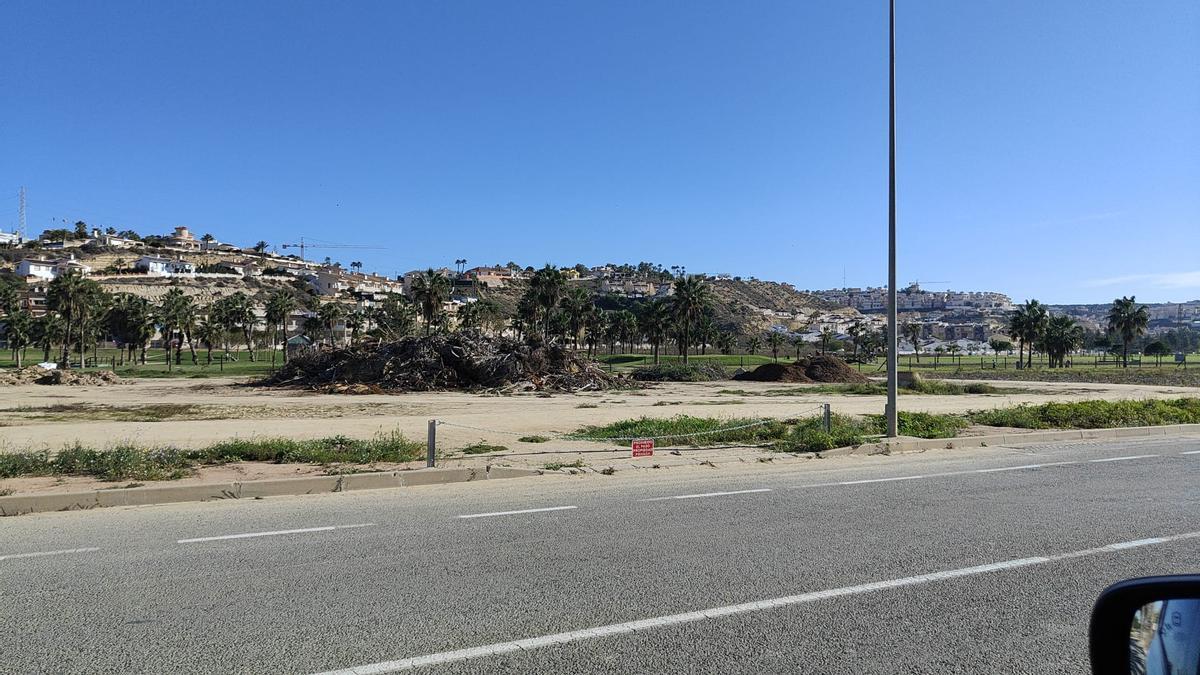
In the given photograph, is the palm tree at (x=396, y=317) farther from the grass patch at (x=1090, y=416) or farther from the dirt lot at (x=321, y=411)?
the grass patch at (x=1090, y=416)

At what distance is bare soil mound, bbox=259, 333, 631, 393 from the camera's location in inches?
1753

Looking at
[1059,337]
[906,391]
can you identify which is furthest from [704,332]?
[906,391]

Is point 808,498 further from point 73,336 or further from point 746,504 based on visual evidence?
point 73,336

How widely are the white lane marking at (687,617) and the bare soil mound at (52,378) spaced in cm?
5227

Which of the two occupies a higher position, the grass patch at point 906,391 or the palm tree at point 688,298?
the palm tree at point 688,298

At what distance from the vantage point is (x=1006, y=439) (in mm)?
17016

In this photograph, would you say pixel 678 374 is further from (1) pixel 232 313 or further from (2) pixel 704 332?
(2) pixel 704 332

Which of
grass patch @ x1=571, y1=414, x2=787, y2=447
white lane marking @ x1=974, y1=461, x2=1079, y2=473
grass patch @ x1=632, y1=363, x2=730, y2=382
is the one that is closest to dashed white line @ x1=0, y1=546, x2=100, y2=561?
grass patch @ x1=571, y1=414, x2=787, y2=447

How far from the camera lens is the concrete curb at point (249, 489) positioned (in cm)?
930

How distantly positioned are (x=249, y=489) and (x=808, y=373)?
5192 centimetres

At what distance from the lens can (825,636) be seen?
16.4ft

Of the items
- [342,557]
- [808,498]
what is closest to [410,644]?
[342,557]

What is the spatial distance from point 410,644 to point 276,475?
7.44m

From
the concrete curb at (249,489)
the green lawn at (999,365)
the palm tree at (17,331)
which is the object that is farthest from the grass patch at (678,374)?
the palm tree at (17,331)
